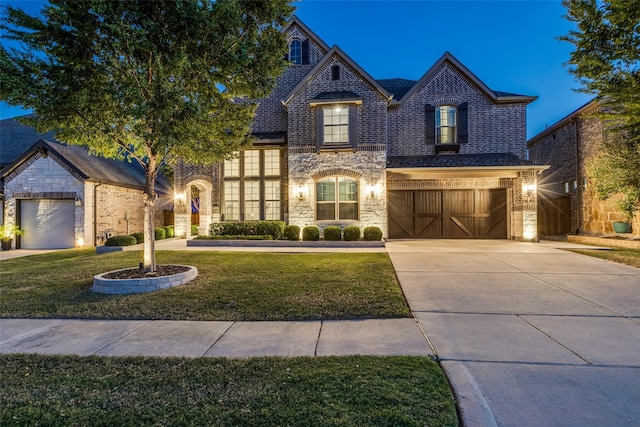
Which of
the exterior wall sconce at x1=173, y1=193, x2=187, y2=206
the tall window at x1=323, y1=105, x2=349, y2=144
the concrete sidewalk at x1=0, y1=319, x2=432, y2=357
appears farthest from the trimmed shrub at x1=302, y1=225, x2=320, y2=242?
the concrete sidewalk at x1=0, y1=319, x2=432, y2=357

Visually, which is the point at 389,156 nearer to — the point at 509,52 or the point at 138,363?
the point at 138,363

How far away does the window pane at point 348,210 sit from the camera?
14.0 meters

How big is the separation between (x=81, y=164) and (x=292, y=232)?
1052cm

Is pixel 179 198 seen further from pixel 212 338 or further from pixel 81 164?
pixel 212 338

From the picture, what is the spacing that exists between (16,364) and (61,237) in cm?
1438

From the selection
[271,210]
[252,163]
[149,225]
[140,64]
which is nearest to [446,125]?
[271,210]

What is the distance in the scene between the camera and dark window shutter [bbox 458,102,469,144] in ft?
47.2

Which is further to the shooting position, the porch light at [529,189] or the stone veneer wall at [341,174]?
the stone veneer wall at [341,174]

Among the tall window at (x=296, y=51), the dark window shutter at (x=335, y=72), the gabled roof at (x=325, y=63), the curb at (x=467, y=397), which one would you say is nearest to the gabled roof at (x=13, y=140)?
the tall window at (x=296, y=51)

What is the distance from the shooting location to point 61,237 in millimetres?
14547

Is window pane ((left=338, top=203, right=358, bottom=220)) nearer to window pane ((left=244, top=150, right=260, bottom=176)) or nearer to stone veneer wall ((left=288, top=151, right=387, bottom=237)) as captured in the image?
stone veneer wall ((left=288, top=151, right=387, bottom=237))

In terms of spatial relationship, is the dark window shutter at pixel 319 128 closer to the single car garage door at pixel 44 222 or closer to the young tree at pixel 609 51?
the young tree at pixel 609 51

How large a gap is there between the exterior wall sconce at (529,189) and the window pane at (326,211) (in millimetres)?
8166

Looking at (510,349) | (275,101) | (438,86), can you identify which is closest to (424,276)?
(510,349)
